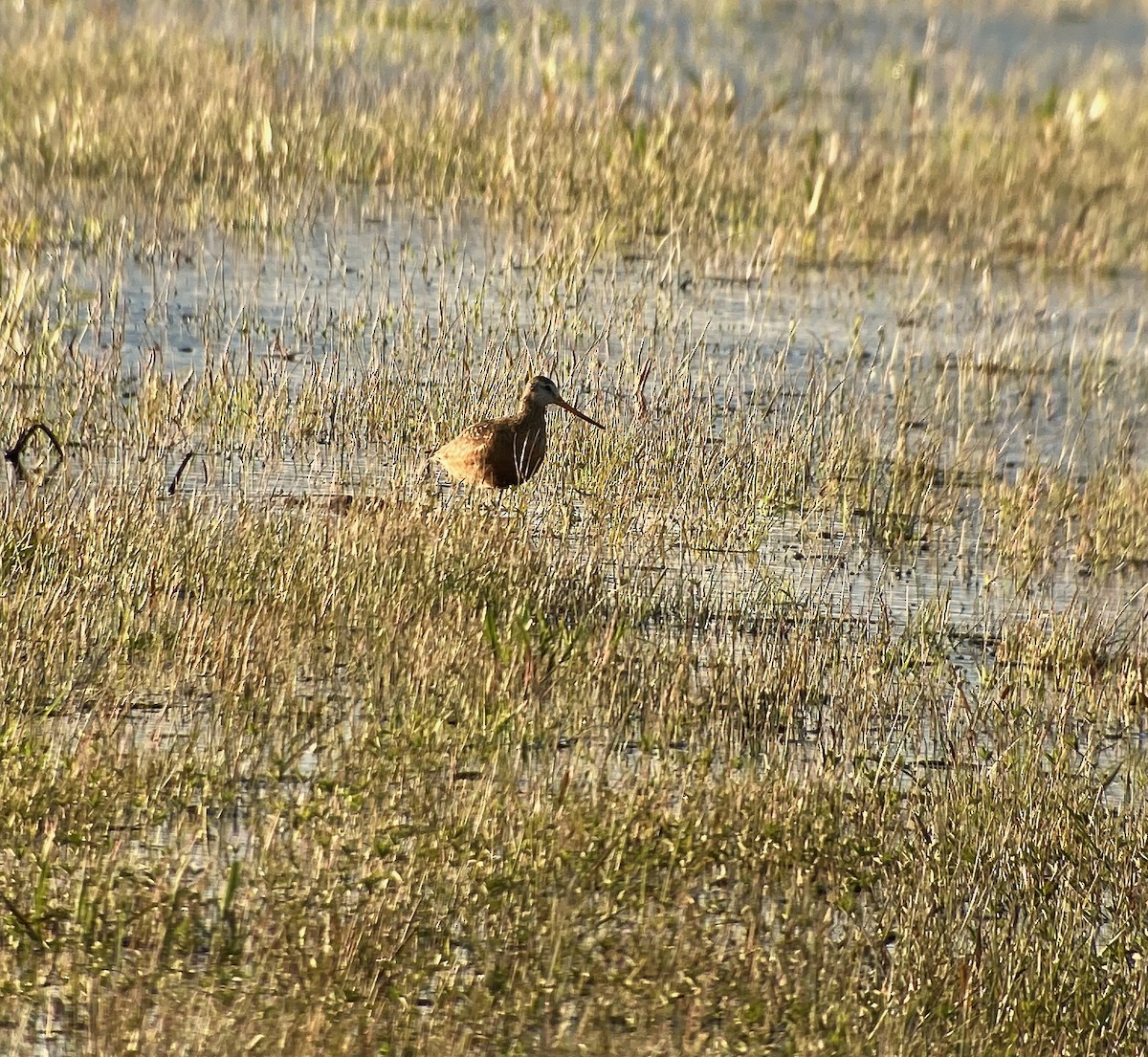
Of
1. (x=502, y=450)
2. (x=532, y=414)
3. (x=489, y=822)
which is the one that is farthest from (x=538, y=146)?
(x=489, y=822)

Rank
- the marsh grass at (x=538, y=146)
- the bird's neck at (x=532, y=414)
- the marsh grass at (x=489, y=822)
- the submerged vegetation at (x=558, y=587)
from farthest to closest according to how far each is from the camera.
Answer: the marsh grass at (x=538, y=146)
the bird's neck at (x=532, y=414)
the submerged vegetation at (x=558, y=587)
the marsh grass at (x=489, y=822)

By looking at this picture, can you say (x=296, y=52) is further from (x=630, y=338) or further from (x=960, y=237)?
(x=630, y=338)

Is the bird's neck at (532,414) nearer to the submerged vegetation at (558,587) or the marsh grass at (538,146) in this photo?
the submerged vegetation at (558,587)

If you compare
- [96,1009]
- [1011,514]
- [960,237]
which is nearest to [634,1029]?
[96,1009]

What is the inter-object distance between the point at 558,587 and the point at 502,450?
3.07 ft

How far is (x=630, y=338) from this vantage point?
8.78 m

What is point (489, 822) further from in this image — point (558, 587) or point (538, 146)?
point (538, 146)

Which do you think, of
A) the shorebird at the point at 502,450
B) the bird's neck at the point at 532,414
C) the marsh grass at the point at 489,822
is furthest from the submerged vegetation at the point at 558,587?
the bird's neck at the point at 532,414

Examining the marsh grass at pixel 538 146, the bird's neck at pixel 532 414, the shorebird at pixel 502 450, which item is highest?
the bird's neck at pixel 532 414

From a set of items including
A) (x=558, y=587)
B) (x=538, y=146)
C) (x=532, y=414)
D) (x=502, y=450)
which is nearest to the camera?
(x=558, y=587)

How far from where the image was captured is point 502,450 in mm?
6914

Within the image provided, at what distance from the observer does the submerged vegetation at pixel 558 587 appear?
4.01 m

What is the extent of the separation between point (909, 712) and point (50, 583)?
2.42m

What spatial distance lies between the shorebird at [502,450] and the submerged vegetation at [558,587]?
0.12 m
